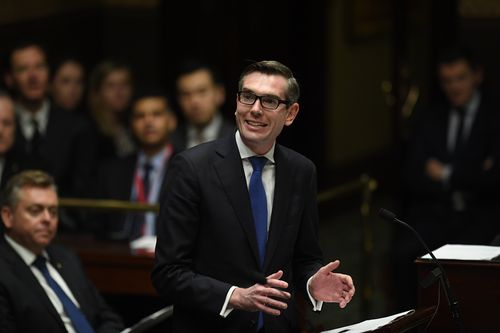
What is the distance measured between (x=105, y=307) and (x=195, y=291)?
73.5 inches

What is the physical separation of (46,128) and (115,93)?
61cm

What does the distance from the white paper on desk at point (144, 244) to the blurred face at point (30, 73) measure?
1.44 metres

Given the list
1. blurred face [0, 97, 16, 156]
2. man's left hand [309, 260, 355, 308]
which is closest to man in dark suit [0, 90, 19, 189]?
Answer: blurred face [0, 97, 16, 156]

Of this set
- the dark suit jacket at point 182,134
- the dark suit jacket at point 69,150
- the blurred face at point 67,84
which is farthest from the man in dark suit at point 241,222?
the blurred face at point 67,84

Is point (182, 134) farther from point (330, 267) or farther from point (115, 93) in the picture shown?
point (330, 267)

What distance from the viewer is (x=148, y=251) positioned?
6309 mm

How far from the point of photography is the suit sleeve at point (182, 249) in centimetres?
380

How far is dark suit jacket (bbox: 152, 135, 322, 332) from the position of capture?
3.84 metres

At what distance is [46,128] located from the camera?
24.9 ft

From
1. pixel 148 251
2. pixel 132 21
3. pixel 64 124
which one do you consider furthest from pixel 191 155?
pixel 132 21

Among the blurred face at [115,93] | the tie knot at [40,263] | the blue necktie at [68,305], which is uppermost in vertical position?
the blurred face at [115,93]

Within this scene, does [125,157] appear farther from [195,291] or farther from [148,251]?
[195,291]

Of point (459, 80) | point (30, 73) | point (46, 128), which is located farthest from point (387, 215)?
point (30, 73)

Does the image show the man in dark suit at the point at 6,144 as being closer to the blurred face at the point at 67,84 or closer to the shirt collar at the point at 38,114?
the shirt collar at the point at 38,114
